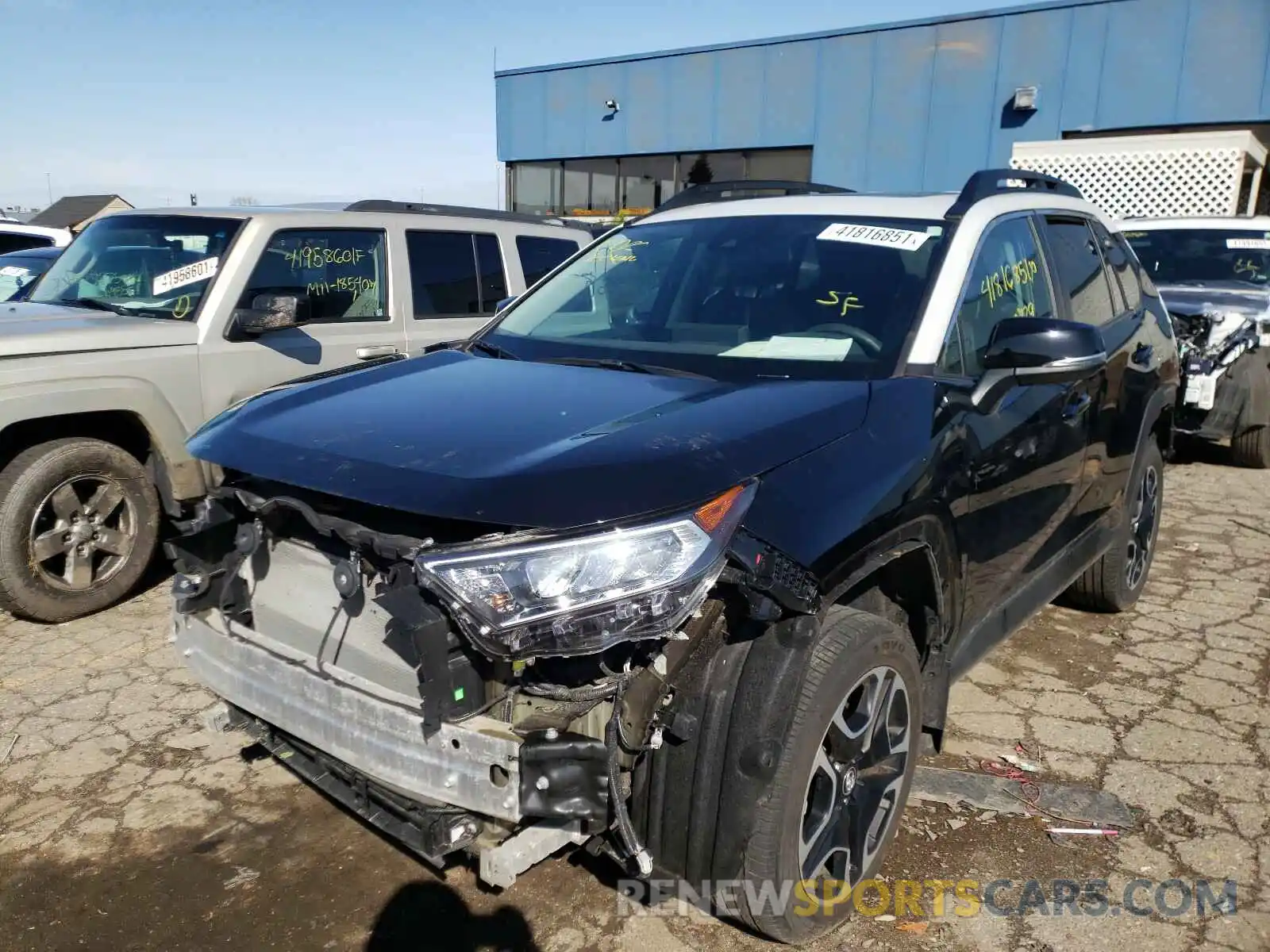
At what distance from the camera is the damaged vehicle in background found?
24.4ft

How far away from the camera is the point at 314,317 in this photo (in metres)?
5.39

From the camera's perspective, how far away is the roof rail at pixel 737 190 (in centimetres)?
391

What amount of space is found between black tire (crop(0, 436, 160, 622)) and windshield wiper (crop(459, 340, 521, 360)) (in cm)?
221

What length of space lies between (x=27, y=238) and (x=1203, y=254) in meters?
12.5

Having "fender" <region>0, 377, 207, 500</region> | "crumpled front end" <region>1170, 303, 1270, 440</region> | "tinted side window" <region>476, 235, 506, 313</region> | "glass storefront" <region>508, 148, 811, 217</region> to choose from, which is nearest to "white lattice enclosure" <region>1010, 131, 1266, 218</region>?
"crumpled front end" <region>1170, 303, 1270, 440</region>

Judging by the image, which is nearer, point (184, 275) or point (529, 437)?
point (529, 437)

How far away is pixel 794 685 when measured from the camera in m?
2.18

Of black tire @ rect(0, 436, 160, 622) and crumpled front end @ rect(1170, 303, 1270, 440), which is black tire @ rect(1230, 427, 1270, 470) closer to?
crumpled front end @ rect(1170, 303, 1270, 440)

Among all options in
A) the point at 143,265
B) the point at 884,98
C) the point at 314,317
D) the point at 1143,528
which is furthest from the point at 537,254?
the point at 884,98

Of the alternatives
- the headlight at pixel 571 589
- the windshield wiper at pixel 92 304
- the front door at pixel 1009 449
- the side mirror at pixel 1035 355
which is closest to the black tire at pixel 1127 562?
the front door at pixel 1009 449

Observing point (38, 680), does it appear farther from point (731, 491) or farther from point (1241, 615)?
point (1241, 615)

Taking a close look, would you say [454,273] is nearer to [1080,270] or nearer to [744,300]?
[744,300]

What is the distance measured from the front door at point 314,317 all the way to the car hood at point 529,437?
2203 millimetres

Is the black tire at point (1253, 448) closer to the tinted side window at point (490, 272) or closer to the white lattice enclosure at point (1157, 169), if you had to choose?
the white lattice enclosure at point (1157, 169)
